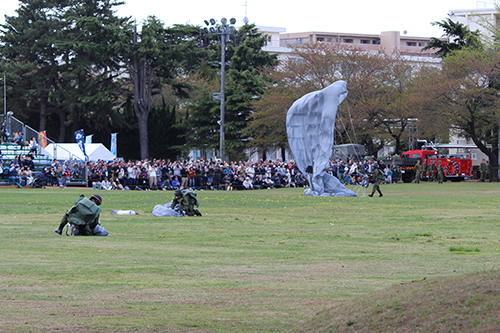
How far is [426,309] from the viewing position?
5.50m

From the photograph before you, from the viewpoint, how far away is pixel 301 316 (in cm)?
743

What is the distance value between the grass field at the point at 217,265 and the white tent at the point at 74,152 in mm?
28275

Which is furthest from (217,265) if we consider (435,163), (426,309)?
(435,163)

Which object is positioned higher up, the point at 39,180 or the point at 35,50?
the point at 35,50

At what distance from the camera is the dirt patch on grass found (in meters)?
5.14

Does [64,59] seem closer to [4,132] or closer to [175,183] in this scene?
[4,132]

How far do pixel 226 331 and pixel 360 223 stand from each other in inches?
536

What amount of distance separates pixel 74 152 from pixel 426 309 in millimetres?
50183

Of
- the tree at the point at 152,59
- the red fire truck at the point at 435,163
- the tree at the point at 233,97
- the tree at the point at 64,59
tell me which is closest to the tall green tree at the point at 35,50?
the tree at the point at 64,59

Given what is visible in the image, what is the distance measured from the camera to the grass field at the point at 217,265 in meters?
7.55

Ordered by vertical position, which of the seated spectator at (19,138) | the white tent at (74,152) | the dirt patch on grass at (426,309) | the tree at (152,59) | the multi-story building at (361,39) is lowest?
the dirt patch on grass at (426,309)

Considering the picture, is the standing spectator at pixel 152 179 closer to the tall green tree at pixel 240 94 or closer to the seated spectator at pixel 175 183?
the seated spectator at pixel 175 183

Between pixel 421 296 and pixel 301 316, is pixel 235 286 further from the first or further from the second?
pixel 421 296

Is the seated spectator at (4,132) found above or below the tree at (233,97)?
below
